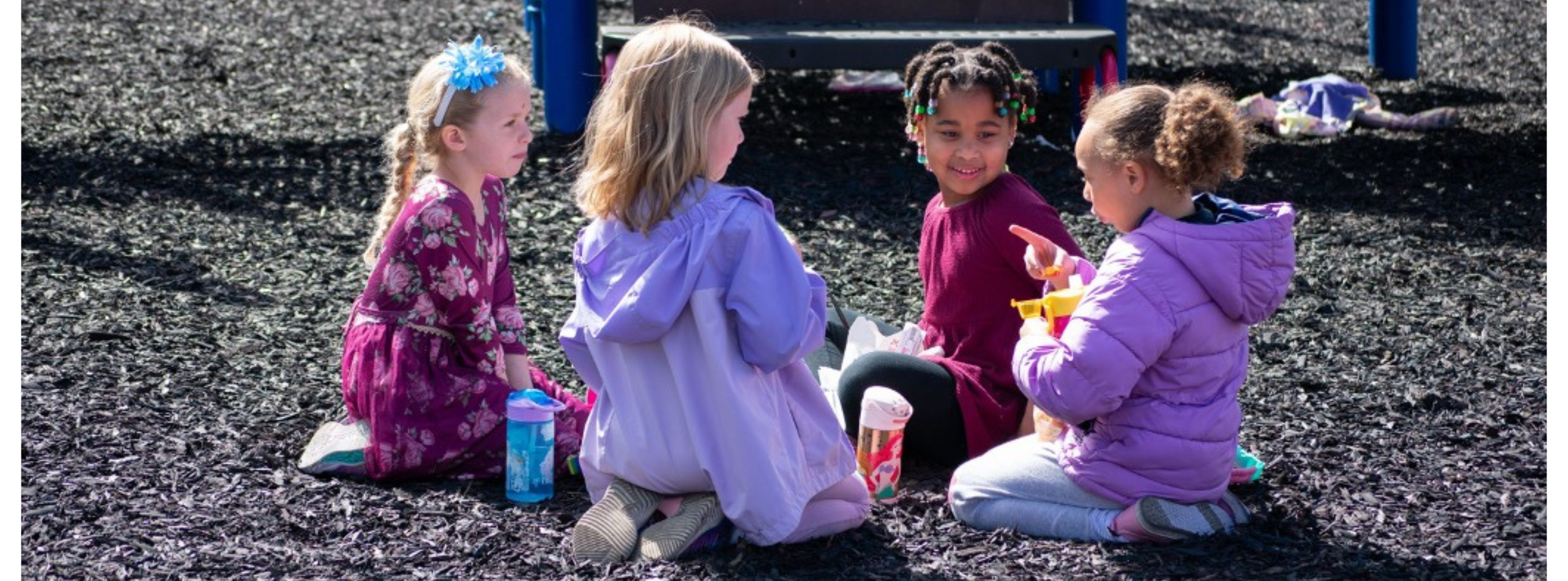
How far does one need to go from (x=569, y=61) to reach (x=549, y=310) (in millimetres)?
2980

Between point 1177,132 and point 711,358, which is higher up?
point 1177,132

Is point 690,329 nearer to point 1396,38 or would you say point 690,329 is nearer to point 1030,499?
point 1030,499

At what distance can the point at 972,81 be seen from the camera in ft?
13.1

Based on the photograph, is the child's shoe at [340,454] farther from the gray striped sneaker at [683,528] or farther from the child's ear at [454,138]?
the gray striped sneaker at [683,528]

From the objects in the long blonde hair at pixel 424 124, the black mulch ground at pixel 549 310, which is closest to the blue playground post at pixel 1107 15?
the black mulch ground at pixel 549 310

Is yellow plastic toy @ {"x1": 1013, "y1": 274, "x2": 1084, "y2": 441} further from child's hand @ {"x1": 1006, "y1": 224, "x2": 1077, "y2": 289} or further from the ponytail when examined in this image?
the ponytail

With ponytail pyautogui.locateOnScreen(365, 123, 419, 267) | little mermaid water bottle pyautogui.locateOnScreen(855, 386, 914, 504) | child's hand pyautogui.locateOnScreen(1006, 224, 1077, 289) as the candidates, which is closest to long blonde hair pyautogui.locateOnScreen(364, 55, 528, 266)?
ponytail pyautogui.locateOnScreen(365, 123, 419, 267)

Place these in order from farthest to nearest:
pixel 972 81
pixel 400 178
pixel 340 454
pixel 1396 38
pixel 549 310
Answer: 1. pixel 1396 38
2. pixel 549 310
3. pixel 400 178
4. pixel 340 454
5. pixel 972 81

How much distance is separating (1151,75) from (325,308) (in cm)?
681

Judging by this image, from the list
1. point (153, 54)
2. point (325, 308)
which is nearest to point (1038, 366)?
point (325, 308)

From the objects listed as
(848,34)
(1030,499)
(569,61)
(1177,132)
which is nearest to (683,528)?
(1030,499)

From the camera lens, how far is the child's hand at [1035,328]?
3.65m

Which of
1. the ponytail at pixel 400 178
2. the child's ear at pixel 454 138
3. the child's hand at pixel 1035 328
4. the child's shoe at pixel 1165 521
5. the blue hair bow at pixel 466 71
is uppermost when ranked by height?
the blue hair bow at pixel 466 71

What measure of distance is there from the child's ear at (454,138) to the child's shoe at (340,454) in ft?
2.53
